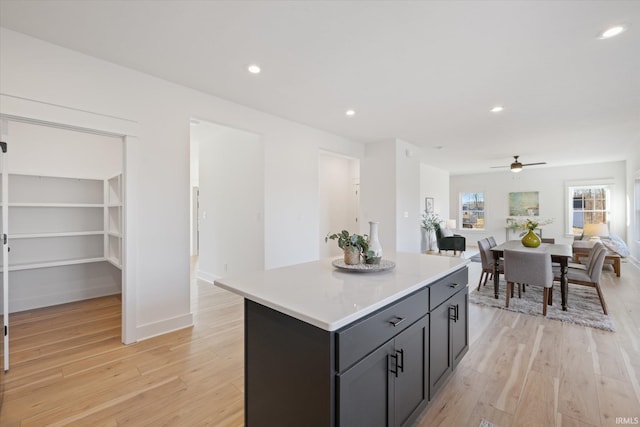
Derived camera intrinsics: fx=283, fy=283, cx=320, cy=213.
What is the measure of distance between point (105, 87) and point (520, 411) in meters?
4.05

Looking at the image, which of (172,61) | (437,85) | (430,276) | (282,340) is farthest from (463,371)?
A: (172,61)

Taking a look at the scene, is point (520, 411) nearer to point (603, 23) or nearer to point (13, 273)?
point (603, 23)

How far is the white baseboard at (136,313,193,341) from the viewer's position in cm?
272

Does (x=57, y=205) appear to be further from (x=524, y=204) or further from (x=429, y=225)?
(x=524, y=204)

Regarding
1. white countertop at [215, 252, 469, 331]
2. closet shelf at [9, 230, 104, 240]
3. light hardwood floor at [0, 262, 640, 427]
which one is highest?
closet shelf at [9, 230, 104, 240]

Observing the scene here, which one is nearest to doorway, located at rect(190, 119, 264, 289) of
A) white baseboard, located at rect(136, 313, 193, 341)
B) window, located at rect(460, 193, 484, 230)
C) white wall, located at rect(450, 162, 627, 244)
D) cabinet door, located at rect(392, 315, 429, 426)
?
white baseboard, located at rect(136, 313, 193, 341)

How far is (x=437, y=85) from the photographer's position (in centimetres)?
303

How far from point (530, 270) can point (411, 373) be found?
2842 mm

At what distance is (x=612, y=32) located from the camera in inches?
83.0

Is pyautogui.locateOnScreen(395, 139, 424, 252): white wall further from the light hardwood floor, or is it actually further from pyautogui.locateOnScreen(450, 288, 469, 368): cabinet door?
pyautogui.locateOnScreen(450, 288, 469, 368): cabinet door

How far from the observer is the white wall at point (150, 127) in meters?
2.25

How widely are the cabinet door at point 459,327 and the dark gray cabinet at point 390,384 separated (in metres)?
A: 0.49

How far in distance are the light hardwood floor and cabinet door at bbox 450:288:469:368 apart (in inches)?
7.9

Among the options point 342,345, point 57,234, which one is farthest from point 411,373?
point 57,234
